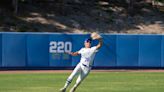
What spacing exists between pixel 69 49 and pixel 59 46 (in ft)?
2.17

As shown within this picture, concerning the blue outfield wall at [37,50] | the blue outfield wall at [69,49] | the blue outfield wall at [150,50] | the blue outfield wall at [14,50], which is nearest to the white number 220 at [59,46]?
the blue outfield wall at [69,49]

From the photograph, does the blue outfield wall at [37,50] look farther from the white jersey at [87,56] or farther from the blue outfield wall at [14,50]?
the white jersey at [87,56]

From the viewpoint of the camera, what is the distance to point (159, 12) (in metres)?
54.6

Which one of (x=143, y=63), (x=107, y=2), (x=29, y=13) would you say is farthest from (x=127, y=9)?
(x=143, y=63)

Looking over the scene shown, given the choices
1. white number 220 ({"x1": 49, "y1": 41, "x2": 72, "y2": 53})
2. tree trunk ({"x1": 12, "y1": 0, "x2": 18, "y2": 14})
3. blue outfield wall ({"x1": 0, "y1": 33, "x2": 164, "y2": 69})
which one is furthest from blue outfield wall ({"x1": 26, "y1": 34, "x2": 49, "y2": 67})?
tree trunk ({"x1": 12, "y1": 0, "x2": 18, "y2": 14})

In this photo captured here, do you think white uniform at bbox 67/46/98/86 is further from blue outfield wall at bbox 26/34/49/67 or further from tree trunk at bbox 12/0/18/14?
tree trunk at bbox 12/0/18/14

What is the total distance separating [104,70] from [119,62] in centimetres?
141

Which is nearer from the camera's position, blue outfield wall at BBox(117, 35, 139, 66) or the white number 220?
the white number 220

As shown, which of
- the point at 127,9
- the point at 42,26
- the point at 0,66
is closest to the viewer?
the point at 0,66

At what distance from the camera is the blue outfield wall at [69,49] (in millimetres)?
31973

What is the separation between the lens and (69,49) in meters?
32.9

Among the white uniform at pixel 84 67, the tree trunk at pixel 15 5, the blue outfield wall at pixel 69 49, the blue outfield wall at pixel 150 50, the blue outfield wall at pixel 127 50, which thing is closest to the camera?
the white uniform at pixel 84 67

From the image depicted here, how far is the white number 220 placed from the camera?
3259 cm

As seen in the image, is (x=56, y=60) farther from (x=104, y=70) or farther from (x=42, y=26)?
(x=42, y=26)
